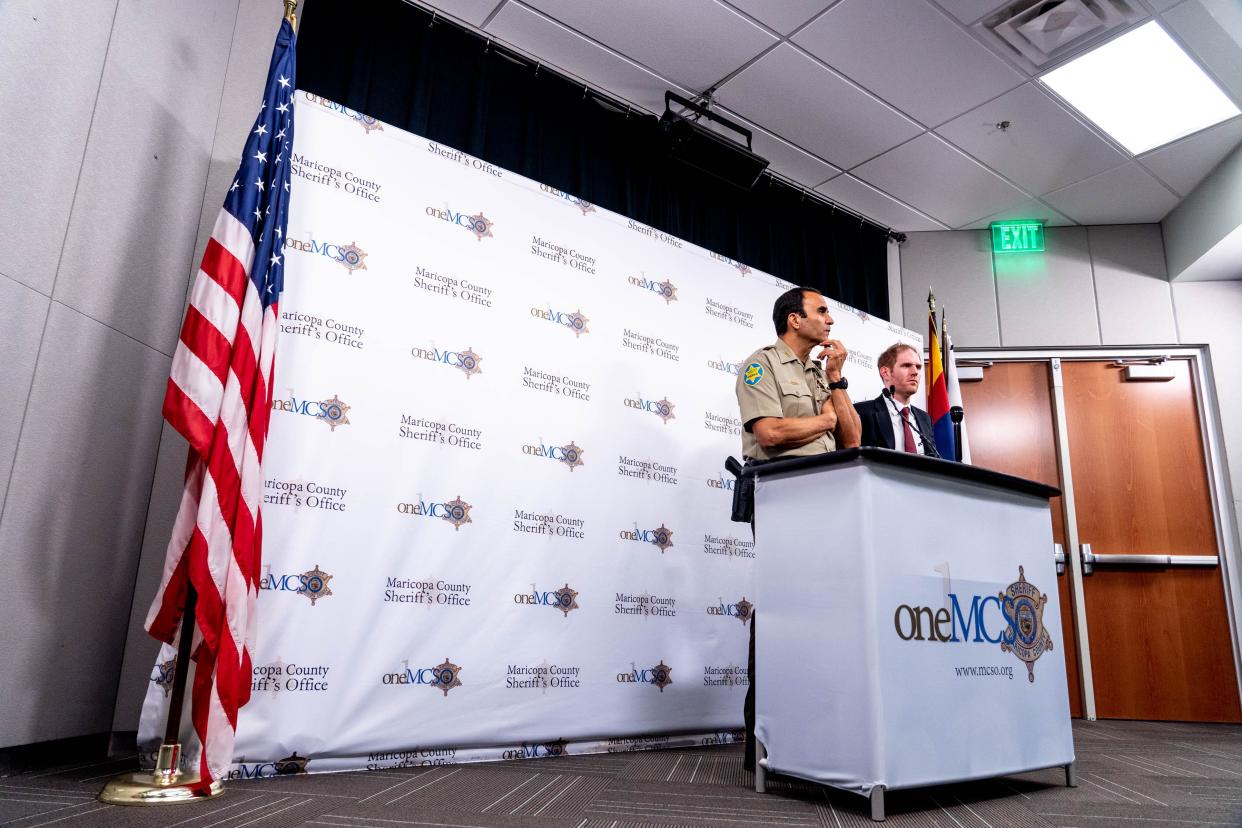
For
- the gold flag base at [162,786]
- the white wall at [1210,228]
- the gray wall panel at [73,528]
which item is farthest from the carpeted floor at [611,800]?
the white wall at [1210,228]

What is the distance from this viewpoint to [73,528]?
2232 mm

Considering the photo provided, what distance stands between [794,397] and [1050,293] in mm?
3522

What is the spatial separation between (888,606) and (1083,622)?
3.61 metres

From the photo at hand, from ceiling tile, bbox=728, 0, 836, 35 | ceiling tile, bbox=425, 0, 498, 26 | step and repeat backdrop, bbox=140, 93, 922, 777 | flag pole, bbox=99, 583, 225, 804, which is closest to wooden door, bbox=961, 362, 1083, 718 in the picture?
step and repeat backdrop, bbox=140, 93, 922, 777

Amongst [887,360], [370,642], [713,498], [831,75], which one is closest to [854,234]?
[831,75]

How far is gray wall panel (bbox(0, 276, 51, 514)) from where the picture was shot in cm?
198

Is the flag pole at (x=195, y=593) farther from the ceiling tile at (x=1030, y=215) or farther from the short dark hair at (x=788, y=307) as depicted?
the ceiling tile at (x=1030, y=215)

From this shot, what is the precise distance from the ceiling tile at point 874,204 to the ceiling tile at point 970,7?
4.33ft

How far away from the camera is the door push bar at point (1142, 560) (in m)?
4.67

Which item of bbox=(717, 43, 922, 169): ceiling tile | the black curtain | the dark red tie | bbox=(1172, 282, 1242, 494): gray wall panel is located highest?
bbox=(717, 43, 922, 169): ceiling tile

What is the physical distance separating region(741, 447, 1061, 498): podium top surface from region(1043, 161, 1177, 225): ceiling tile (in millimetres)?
3214

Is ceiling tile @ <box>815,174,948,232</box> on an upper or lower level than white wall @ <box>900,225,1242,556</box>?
upper

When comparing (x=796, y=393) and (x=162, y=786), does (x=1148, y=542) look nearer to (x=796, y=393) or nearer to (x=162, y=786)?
(x=796, y=393)

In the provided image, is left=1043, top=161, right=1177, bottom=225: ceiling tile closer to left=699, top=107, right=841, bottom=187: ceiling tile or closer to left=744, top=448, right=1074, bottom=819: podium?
left=699, top=107, right=841, bottom=187: ceiling tile
